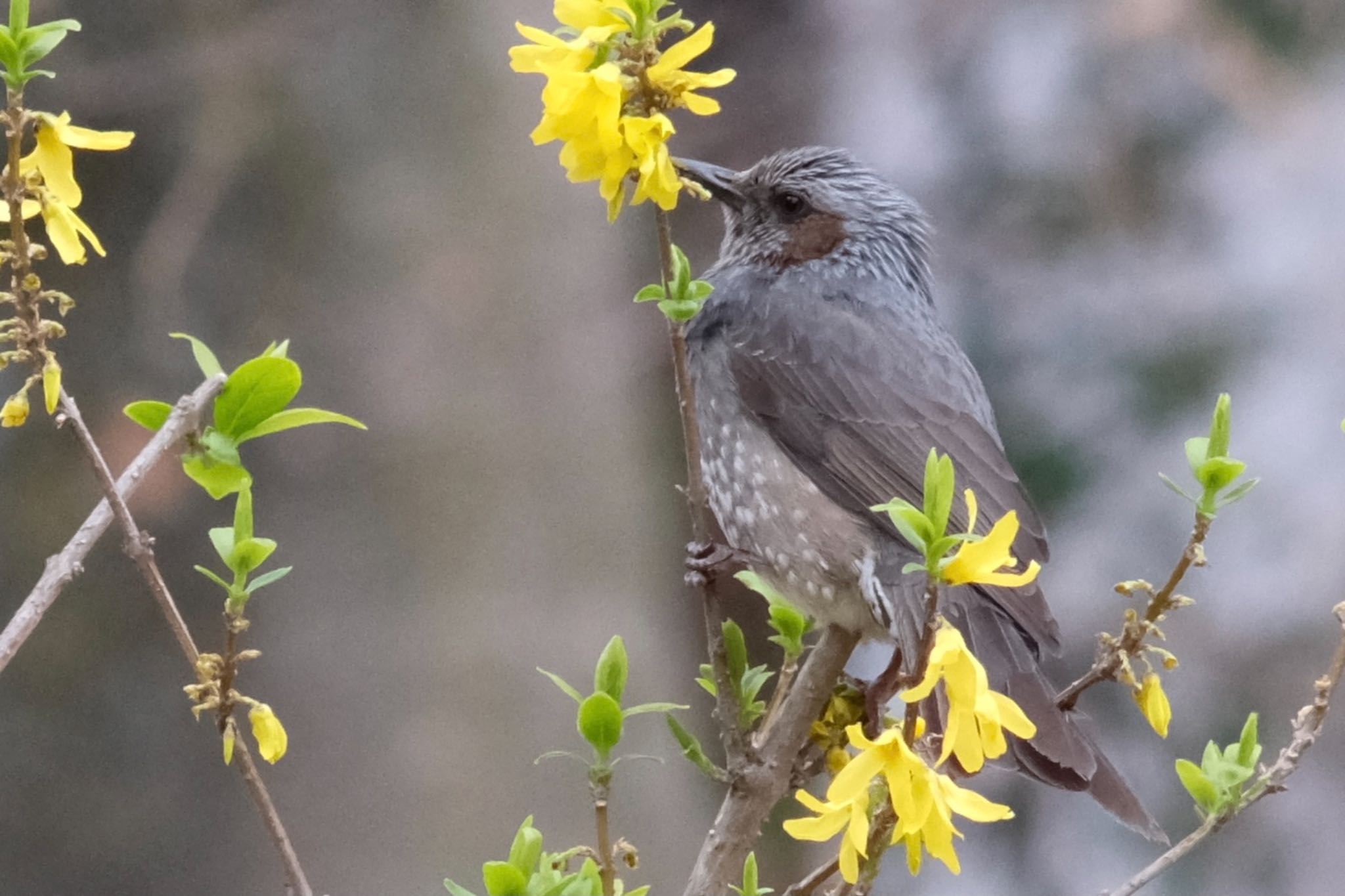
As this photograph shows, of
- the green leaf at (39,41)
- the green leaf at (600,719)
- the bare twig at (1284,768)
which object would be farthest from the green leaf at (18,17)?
the bare twig at (1284,768)

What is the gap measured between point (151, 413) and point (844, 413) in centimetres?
149

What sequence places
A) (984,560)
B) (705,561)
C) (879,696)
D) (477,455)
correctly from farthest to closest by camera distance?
(477,455) < (705,561) < (879,696) < (984,560)

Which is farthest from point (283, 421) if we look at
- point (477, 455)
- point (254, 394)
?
point (477, 455)

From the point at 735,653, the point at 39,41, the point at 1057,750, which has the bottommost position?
the point at 1057,750

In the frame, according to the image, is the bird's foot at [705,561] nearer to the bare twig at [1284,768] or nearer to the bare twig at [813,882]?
the bare twig at [813,882]

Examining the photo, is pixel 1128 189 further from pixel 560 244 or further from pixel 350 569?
pixel 350 569

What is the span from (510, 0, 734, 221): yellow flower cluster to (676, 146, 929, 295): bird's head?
158cm

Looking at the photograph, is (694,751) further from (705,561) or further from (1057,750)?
(1057,750)

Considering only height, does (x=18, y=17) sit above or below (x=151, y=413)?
above

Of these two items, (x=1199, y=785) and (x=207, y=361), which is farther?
(x=1199, y=785)

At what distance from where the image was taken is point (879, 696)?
1742 millimetres

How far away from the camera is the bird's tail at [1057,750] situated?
1806 mm

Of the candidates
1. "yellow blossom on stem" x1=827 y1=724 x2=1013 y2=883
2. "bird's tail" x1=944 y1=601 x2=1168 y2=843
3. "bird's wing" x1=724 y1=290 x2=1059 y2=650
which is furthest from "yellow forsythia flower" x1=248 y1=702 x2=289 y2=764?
"bird's wing" x1=724 y1=290 x2=1059 y2=650

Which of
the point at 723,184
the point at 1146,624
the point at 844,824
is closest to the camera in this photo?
the point at 844,824
